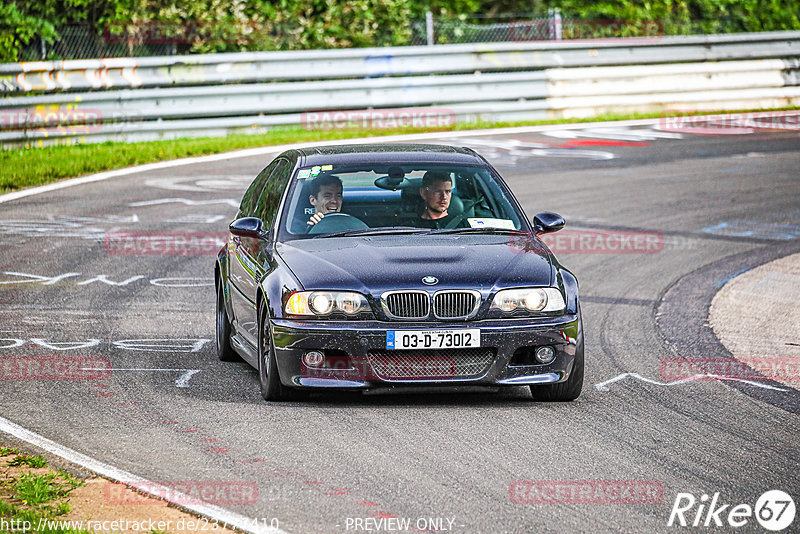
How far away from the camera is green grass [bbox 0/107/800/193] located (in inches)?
718

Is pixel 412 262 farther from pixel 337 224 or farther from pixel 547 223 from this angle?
pixel 547 223

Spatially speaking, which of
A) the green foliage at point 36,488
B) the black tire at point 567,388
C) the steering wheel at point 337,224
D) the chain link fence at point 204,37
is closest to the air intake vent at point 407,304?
the black tire at point 567,388

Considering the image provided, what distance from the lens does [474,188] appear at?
8688mm

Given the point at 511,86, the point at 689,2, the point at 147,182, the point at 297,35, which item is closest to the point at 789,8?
the point at 689,2

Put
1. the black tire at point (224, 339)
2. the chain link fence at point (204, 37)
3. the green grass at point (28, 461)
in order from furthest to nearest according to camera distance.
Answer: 1. the chain link fence at point (204, 37)
2. the black tire at point (224, 339)
3. the green grass at point (28, 461)

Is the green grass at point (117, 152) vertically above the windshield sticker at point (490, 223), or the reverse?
the windshield sticker at point (490, 223)

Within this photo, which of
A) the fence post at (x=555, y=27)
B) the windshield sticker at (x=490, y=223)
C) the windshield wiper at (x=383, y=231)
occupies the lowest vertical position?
the windshield sticker at (x=490, y=223)

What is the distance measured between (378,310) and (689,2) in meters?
26.8

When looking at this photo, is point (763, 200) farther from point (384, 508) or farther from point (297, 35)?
point (384, 508)

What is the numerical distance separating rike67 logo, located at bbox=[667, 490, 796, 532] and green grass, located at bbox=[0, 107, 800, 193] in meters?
13.4

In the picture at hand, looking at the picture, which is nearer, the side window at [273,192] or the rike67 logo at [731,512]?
the rike67 logo at [731,512]

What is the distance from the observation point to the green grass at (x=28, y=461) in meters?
6.17

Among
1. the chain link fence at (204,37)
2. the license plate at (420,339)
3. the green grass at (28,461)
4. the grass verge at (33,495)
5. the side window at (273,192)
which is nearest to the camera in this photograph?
the grass verge at (33,495)

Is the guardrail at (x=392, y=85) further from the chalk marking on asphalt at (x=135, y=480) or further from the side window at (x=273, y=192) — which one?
the chalk marking on asphalt at (x=135, y=480)
